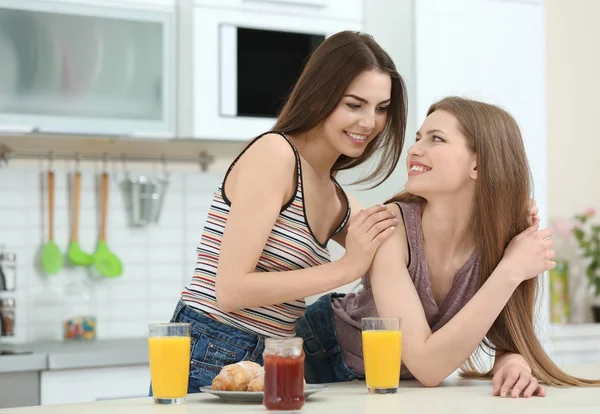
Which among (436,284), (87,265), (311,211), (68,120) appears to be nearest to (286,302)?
(311,211)

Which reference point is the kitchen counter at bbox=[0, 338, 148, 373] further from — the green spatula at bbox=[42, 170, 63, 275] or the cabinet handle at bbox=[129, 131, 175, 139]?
the cabinet handle at bbox=[129, 131, 175, 139]

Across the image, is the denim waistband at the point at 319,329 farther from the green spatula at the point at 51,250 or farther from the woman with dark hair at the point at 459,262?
the green spatula at the point at 51,250

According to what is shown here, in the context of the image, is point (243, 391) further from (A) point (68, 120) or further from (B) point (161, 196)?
(B) point (161, 196)

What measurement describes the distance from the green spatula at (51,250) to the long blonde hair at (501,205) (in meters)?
1.94

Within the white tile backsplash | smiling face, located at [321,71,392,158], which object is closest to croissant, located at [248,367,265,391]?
smiling face, located at [321,71,392,158]

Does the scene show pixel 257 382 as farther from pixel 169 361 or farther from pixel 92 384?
pixel 92 384

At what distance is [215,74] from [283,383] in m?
2.16

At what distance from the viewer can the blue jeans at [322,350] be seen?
1997mm

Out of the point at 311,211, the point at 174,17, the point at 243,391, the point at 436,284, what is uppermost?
the point at 174,17

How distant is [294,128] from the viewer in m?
1.97

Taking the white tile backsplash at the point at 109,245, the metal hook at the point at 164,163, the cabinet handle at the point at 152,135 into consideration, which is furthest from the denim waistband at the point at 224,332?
the metal hook at the point at 164,163

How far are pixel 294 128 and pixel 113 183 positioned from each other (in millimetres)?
1697

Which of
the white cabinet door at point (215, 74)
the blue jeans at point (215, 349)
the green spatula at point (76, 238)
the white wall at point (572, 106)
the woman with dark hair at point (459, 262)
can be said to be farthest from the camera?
the white wall at point (572, 106)

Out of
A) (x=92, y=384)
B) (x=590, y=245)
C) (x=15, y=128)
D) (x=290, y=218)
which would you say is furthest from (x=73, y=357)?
(x=590, y=245)
